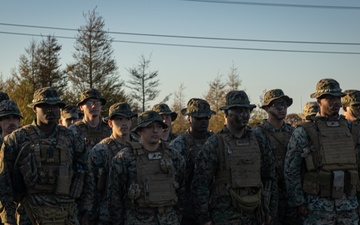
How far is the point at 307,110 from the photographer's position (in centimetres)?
950

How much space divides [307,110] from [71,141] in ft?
17.7

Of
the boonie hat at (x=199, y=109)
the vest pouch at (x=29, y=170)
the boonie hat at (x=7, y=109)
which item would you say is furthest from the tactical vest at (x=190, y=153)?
the boonie hat at (x=7, y=109)

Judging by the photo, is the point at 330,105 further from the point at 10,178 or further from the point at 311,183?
the point at 10,178

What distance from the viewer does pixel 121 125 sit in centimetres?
726

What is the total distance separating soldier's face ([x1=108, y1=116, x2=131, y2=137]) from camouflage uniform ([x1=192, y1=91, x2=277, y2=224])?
1.61 meters

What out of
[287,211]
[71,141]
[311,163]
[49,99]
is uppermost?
[49,99]

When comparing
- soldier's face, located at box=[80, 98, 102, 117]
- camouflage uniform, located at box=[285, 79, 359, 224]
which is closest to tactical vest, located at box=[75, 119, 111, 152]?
soldier's face, located at box=[80, 98, 102, 117]

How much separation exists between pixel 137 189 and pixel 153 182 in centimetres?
21

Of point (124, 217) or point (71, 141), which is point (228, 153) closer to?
point (124, 217)

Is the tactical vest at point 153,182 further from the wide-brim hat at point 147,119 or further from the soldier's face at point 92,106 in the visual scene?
the soldier's face at point 92,106


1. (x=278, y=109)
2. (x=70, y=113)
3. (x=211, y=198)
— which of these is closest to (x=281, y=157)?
(x=278, y=109)

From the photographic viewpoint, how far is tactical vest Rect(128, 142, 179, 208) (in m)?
5.57

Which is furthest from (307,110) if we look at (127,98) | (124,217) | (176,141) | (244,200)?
(127,98)

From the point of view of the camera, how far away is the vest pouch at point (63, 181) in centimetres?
554
